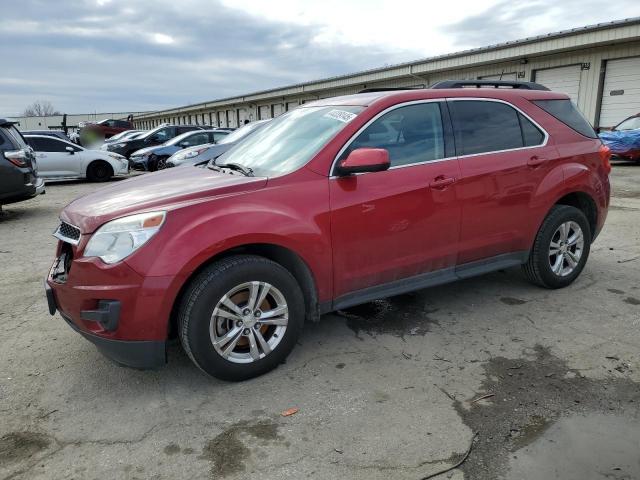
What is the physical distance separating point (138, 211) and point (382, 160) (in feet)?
5.05

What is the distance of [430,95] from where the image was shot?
3842 mm

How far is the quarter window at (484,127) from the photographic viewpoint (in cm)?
389

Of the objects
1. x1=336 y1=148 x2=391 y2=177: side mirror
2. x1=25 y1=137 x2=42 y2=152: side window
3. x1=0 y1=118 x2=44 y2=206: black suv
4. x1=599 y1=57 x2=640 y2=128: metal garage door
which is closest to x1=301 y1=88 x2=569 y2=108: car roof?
x1=336 y1=148 x2=391 y2=177: side mirror

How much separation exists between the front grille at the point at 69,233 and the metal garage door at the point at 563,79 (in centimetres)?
1870

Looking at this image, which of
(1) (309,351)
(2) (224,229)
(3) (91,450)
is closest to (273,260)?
(2) (224,229)

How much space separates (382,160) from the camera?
3.23 metres

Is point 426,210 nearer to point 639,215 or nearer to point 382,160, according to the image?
point 382,160

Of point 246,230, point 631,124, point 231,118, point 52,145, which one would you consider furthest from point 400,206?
point 231,118

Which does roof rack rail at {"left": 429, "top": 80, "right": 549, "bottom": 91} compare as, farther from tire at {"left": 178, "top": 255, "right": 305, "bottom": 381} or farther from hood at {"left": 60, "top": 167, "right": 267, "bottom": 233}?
tire at {"left": 178, "top": 255, "right": 305, "bottom": 381}

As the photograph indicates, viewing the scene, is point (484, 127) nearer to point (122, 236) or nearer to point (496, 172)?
point (496, 172)

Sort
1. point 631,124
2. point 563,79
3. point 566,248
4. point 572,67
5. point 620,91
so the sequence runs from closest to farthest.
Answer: point 566,248 < point 631,124 < point 620,91 < point 572,67 < point 563,79

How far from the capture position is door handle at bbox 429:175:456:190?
3613mm

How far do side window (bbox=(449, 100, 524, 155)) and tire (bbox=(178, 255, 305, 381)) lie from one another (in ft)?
5.97

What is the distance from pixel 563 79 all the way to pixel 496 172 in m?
17.3
